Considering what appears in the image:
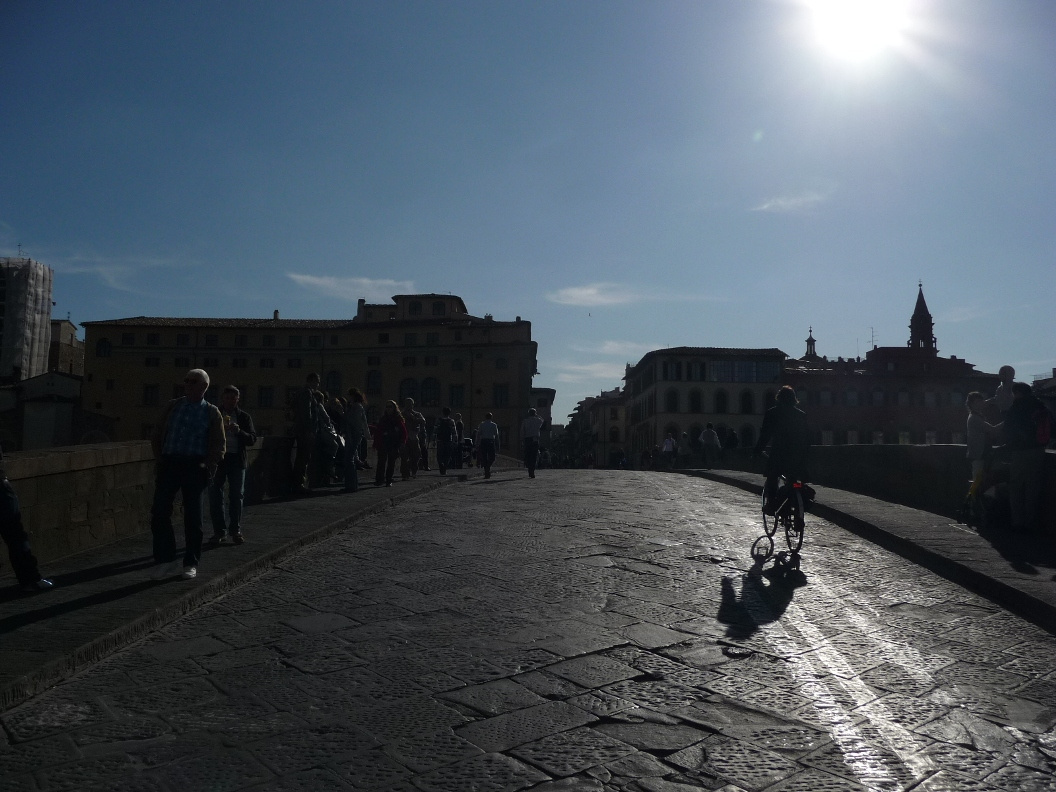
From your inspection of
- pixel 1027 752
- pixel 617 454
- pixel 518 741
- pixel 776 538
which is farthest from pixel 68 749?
pixel 617 454

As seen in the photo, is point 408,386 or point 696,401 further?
point 696,401

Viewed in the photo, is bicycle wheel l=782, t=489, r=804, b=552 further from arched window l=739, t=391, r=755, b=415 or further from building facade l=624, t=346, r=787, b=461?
arched window l=739, t=391, r=755, b=415

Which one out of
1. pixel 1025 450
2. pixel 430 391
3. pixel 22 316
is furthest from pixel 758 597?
pixel 22 316

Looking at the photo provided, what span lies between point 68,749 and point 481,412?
64.5 m

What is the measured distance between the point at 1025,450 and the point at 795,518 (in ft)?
7.85

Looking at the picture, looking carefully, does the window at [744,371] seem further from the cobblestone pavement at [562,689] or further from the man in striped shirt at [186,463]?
the man in striped shirt at [186,463]

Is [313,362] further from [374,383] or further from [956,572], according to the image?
[956,572]

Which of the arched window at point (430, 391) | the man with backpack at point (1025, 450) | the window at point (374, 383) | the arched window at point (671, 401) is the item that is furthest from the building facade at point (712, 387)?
the man with backpack at point (1025, 450)

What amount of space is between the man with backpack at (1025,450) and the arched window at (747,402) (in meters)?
67.6

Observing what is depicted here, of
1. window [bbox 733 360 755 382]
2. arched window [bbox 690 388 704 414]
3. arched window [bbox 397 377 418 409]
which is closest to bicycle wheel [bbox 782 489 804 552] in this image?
arched window [bbox 397 377 418 409]

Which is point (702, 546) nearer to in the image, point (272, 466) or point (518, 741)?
point (518, 741)

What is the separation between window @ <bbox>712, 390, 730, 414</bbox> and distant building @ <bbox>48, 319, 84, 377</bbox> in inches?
2376

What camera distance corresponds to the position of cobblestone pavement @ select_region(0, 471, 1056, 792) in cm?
310

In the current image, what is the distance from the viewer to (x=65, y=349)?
295ft
